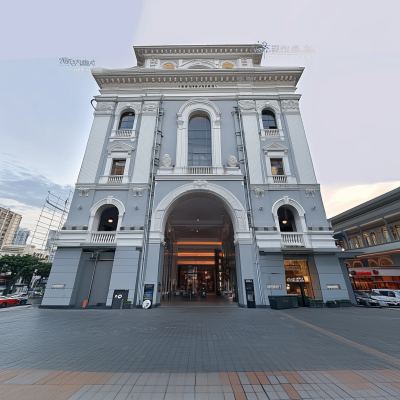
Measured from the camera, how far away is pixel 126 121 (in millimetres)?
22516

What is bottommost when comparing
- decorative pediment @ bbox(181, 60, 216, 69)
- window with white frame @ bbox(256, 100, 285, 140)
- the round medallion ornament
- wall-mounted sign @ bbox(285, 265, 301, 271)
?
the round medallion ornament

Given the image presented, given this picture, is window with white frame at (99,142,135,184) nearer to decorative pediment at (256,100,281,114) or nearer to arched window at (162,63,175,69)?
arched window at (162,63,175,69)

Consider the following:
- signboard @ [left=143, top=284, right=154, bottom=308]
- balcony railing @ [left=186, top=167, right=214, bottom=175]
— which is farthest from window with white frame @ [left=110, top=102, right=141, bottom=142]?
signboard @ [left=143, top=284, right=154, bottom=308]

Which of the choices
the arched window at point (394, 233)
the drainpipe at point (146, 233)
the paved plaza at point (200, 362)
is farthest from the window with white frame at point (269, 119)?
the arched window at point (394, 233)

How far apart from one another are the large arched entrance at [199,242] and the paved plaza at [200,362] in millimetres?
8993

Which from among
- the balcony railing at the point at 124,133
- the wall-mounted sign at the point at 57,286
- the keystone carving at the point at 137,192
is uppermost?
the balcony railing at the point at 124,133

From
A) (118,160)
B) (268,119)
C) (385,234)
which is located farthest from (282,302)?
(385,234)

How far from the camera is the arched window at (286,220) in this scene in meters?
18.5

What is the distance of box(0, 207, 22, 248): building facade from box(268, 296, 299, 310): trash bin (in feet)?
476

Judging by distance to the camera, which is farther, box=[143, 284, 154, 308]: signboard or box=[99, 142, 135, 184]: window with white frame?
box=[99, 142, 135, 184]: window with white frame

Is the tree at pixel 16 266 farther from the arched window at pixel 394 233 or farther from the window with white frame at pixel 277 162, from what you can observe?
the arched window at pixel 394 233

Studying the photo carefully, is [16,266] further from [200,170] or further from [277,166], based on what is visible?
[277,166]

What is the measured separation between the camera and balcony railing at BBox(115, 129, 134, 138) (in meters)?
21.0

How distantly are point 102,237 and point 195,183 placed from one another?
9339 mm
